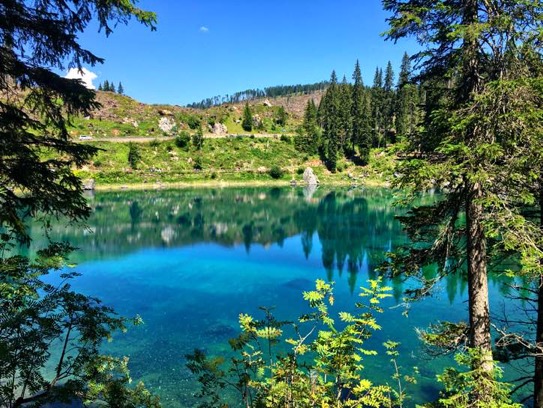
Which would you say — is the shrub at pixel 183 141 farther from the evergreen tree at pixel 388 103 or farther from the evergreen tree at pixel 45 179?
the evergreen tree at pixel 45 179

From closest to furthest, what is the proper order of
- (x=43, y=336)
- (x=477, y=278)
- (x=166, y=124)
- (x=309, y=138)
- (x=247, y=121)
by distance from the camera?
(x=43, y=336)
(x=477, y=278)
(x=309, y=138)
(x=166, y=124)
(x=247, y=121)

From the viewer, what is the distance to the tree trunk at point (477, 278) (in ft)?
23.6

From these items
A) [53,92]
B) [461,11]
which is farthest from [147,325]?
[461,11]

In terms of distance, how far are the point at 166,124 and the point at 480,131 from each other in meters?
115

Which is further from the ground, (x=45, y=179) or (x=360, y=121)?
(x=360, y=121)

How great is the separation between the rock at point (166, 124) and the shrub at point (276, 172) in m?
39.1

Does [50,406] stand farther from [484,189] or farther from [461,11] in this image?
[461,11]

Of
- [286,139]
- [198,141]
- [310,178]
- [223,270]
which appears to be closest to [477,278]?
[223,270]

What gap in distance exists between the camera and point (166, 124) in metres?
113

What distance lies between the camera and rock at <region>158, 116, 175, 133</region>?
367 feet

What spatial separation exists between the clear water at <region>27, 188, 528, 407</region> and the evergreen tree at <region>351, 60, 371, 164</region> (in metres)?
26.3

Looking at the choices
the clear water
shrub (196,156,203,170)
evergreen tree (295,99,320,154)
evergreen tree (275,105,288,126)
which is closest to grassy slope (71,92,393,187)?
shrub (196,156,203,170)

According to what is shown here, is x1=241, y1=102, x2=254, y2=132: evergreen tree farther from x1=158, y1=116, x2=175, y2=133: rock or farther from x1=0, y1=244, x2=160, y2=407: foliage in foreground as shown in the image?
x1=0, y1=244, x2=160, y2=407: foliage in foreground

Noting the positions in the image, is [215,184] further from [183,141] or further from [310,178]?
[310,178]
